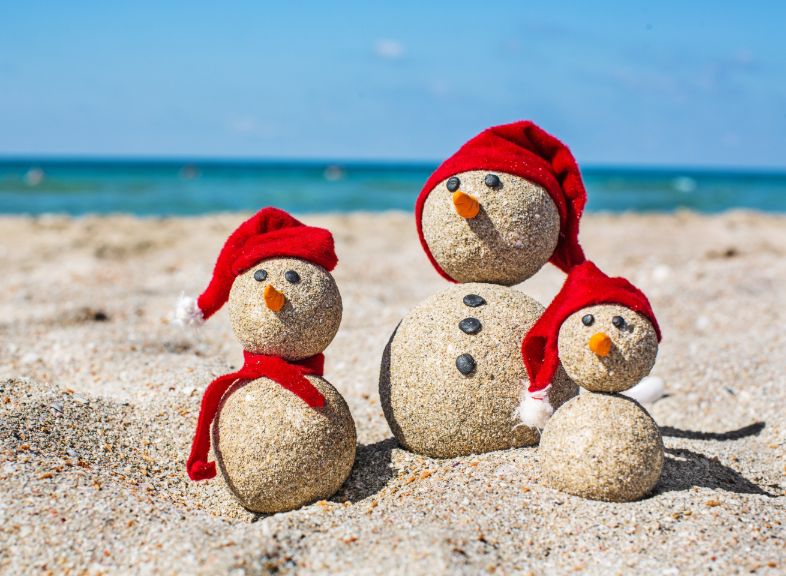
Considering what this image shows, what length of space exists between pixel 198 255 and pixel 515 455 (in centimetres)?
832

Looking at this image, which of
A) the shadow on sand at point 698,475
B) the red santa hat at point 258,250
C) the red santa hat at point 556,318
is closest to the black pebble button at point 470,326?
the red santa hat at point 556,318

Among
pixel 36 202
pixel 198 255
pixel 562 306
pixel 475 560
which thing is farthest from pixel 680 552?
pixel 36 202

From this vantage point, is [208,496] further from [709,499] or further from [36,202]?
[36,202]

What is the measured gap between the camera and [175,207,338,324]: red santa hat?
385cm

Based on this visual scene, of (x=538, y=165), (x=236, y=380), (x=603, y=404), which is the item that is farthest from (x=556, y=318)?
(x=236, y=380)

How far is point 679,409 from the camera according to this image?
18.0 ft

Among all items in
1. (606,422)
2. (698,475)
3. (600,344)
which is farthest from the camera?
(698,475)

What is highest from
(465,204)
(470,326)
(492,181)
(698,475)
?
(492,181)

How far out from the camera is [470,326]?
392 cm

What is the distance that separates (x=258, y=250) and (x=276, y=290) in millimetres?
324

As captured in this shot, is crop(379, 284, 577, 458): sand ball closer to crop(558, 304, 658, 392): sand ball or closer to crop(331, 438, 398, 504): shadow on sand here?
crop(331, 438, 398, 504): shadow on sand

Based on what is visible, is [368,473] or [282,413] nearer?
[282,413]

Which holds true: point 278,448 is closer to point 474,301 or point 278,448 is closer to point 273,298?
point 273,298

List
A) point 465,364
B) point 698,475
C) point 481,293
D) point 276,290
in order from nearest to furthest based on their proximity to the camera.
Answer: point 276,290
point 465,364
point 698,475
point 481,293
